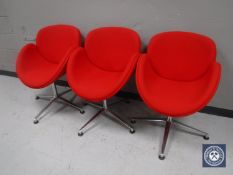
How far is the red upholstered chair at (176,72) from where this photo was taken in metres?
1.64

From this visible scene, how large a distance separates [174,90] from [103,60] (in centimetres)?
74

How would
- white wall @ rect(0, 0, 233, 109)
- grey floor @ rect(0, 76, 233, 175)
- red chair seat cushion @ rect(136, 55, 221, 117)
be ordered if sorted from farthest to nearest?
white wall @ rect(0, 0, 233, 109), grey floor @ rect(0, 76, 233, 175), red chair seat cushion @ rect(136, 55, 221, 117)

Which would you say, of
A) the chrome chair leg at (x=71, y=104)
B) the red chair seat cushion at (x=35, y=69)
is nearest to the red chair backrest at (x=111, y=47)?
the red chair seat cushion at (x=35, y=69)

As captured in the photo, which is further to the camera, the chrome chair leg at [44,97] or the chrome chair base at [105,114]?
the chrome chair leg at [44,97]

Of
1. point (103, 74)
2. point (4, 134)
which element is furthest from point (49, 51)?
point (4, 134)

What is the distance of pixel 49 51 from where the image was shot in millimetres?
2404

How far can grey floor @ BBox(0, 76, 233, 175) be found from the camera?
67.1 inches

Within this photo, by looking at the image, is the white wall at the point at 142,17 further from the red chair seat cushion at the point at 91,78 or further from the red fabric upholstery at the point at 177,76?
the red chair seat cushion at the point at 91,78

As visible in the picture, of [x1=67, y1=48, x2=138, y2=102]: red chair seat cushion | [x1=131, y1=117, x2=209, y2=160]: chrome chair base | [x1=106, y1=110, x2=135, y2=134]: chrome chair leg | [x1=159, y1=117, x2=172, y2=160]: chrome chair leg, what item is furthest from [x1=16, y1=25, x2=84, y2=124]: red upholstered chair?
[x1=159, y1=117, x2=172, y2=160]: chrome chair leg

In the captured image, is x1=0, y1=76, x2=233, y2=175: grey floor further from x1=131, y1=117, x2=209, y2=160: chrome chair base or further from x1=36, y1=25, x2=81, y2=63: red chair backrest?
x1=36, y1=25, x2=81, y2=63: red chair backrest

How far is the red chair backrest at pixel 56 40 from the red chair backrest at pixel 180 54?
80 centimetres

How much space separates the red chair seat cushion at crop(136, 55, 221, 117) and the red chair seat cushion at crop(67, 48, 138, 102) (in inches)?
5.8

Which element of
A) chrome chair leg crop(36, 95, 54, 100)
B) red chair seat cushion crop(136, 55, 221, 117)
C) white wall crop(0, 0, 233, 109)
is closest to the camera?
red chair seat cushion crop(136, 55, 221, 117)

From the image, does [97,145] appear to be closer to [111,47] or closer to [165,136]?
[165,136]
